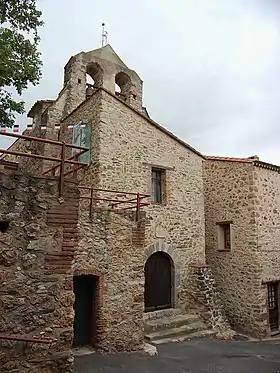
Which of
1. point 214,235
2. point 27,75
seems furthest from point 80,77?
point 214,235

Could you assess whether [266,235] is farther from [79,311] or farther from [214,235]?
[79,311]

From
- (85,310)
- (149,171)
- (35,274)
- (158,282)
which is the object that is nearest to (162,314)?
(158,282)

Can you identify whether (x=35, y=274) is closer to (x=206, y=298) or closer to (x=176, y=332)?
(x=176, y=332)

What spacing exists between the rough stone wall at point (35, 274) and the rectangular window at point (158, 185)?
7.37 metres

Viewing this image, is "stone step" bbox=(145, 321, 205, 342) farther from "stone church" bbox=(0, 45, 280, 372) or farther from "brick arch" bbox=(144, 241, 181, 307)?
"brick arch" bbox=(144, 241, 181, 307)

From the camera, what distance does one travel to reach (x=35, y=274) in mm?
4207

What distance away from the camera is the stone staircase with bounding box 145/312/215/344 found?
965 cm

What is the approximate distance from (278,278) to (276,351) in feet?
11.4

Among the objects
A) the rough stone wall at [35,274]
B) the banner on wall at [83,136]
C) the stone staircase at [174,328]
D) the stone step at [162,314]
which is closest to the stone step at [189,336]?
the stone staircase at [174,328]

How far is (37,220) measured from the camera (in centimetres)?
434

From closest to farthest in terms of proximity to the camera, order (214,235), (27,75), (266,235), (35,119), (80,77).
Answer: (27,75)
(266,235)
(214,235)
(80,77)
(35,119)

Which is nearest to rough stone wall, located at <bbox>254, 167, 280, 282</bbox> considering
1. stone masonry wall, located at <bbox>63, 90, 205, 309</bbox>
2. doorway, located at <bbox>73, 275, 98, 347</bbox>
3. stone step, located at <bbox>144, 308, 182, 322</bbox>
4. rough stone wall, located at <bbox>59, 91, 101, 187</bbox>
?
stone masonry wall, located at <bbox>63, 90, 205, 309</bbox>

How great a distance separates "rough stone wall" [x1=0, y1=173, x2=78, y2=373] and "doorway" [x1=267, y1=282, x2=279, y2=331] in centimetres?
1002

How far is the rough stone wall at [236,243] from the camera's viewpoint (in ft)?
38.8
